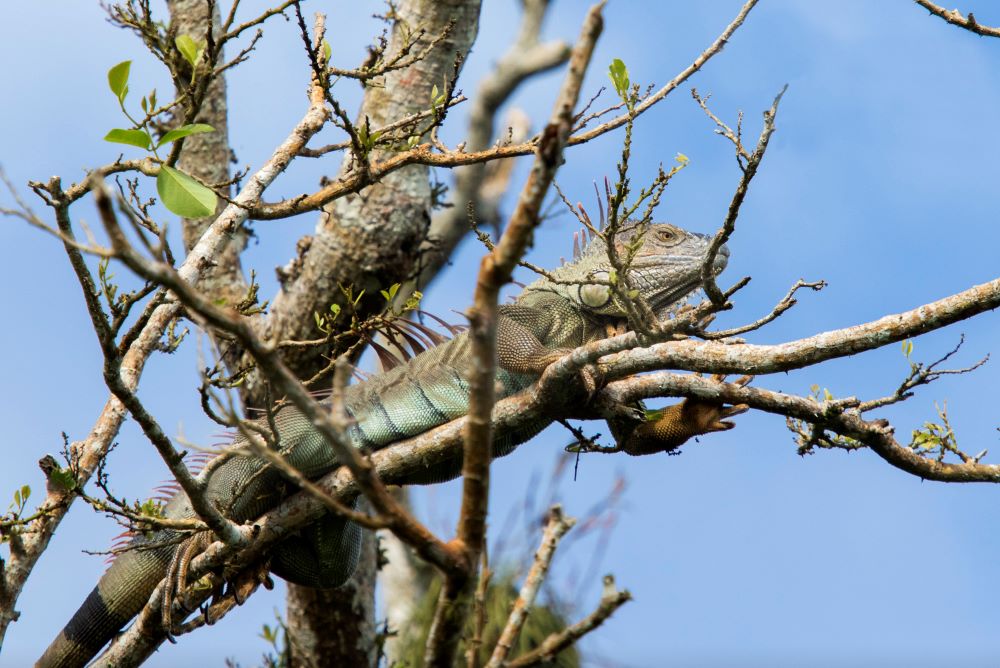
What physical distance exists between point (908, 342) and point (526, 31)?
8.65m

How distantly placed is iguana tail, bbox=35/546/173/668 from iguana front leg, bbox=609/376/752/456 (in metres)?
2.64

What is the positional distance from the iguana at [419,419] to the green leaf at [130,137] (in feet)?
7.16

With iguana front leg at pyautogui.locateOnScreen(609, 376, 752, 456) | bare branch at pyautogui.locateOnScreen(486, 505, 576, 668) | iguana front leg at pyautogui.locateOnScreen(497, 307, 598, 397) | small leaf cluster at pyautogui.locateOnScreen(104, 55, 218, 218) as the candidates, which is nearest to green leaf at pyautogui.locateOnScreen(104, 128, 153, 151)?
small leaf cluster at pyautogui.locateOnScreen(104, 55, 218, 218)

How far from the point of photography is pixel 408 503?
40.9 ft

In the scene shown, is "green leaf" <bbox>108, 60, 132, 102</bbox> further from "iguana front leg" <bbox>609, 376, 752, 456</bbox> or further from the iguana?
"iguana front leg" <bbox>609, 376, 752, 456</bbox>

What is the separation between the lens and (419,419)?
5570 mm

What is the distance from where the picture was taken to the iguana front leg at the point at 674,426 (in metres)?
5.39

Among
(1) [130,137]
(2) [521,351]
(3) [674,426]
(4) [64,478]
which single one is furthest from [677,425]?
(1) [130,137]

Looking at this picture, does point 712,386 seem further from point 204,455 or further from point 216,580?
point 204,455

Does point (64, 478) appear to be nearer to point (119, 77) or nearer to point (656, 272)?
point (119, 77)

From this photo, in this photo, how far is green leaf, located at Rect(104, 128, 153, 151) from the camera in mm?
3344

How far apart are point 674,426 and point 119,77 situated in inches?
127

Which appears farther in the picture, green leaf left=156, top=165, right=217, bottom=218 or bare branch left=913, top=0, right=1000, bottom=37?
bare branch left=913, top=0, right=1000, bottom=37

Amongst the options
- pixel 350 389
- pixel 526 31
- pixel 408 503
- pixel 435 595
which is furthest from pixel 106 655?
pixel 526 31
